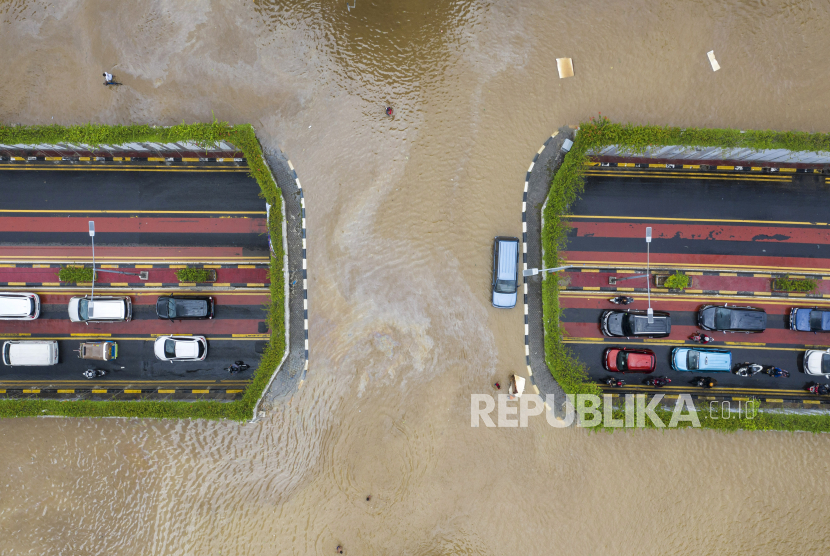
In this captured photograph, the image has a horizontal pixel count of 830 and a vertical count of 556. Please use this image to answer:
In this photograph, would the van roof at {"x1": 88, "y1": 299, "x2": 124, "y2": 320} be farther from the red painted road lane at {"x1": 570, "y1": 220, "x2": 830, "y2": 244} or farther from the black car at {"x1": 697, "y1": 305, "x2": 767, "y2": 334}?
the black car at {"x1": 697, "y1": 305, "x2": 767, "y2": 334}

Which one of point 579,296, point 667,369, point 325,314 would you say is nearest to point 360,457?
point 325,314

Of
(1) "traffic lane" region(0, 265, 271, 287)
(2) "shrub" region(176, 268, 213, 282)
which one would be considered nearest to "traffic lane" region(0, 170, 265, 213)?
(1) "traffic lane" region(0, 265, 271, 287)

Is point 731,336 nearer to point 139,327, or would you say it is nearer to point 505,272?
point 505,272

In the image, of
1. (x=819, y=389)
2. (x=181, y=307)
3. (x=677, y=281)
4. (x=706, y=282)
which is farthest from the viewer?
(x=706, y=282)

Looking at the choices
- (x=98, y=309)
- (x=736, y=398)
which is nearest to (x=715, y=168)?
(x=736, y=398)

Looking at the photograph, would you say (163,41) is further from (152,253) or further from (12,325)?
(12,325)
